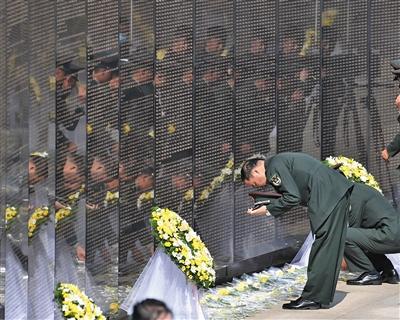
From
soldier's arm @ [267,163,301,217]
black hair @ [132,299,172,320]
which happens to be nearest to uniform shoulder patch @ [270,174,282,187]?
soldier's arm @ [267,163,301,217]

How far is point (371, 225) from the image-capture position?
1207 centimetres

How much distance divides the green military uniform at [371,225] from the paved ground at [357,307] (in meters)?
0.30

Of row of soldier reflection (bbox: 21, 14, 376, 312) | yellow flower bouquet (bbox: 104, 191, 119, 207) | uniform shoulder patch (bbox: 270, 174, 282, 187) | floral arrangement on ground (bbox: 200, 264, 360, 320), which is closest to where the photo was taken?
row of soldier reflection (bbox: 21, 14, 376, 312)

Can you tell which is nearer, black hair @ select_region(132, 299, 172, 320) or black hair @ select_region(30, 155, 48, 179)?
black hair @ select_region(132, 299, 172, 320)

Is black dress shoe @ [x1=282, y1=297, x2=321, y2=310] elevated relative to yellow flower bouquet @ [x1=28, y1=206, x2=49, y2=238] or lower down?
lower down

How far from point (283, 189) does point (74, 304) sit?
76.7 inches

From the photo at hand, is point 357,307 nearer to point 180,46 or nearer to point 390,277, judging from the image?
point 390,277

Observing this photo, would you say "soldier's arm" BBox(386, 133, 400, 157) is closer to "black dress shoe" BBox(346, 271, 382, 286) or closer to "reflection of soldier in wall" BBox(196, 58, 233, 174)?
"black dress shoe" BBox(346, 271, 382, 286)

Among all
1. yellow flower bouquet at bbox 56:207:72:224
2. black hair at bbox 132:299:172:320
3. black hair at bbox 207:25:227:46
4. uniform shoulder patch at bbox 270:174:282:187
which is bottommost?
uniform shoulder patch at bbox 270:174:282:187

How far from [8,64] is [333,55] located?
4251 mm

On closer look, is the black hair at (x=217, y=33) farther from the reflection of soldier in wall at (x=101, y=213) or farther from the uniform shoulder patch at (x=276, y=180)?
the reflection of soldier in wall at (x=101, y=213)

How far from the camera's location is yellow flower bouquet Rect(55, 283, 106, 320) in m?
9.80

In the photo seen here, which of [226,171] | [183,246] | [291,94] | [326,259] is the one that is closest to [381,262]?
[326,259]

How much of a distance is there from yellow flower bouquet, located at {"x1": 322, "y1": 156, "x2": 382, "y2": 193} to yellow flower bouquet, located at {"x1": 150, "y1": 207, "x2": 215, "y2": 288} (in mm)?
2446
